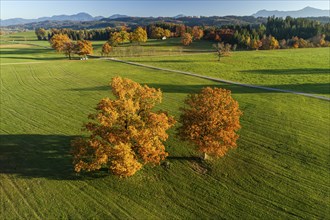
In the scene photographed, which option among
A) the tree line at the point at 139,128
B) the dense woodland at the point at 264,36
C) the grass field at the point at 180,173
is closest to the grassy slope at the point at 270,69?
the grass field at the point at 180,173

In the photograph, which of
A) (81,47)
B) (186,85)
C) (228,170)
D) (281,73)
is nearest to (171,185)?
(228,170)

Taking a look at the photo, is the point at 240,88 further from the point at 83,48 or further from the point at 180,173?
the point at 83,48

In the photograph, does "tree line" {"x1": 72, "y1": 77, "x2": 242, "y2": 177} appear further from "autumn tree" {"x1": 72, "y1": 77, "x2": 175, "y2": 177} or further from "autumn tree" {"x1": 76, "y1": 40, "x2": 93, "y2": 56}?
"autumn tree" {"x1": 76, "y1": 40, "x2": 93, "y2": 56}

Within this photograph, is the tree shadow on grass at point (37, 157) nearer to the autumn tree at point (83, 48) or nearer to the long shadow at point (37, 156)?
the long shadow at point (37, 156)

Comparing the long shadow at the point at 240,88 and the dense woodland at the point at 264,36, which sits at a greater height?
the dense woodland at the point at 264,36

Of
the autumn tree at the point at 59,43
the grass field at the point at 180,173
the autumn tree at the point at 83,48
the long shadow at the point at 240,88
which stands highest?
the autumn tree at the point at 59,43

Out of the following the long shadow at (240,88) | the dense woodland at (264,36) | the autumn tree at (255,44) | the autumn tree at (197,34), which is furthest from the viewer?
the autumn tree at (197,34)

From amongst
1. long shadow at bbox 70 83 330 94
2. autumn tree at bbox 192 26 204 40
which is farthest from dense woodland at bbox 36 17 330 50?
long shadow at bbox 70 83 330 94
